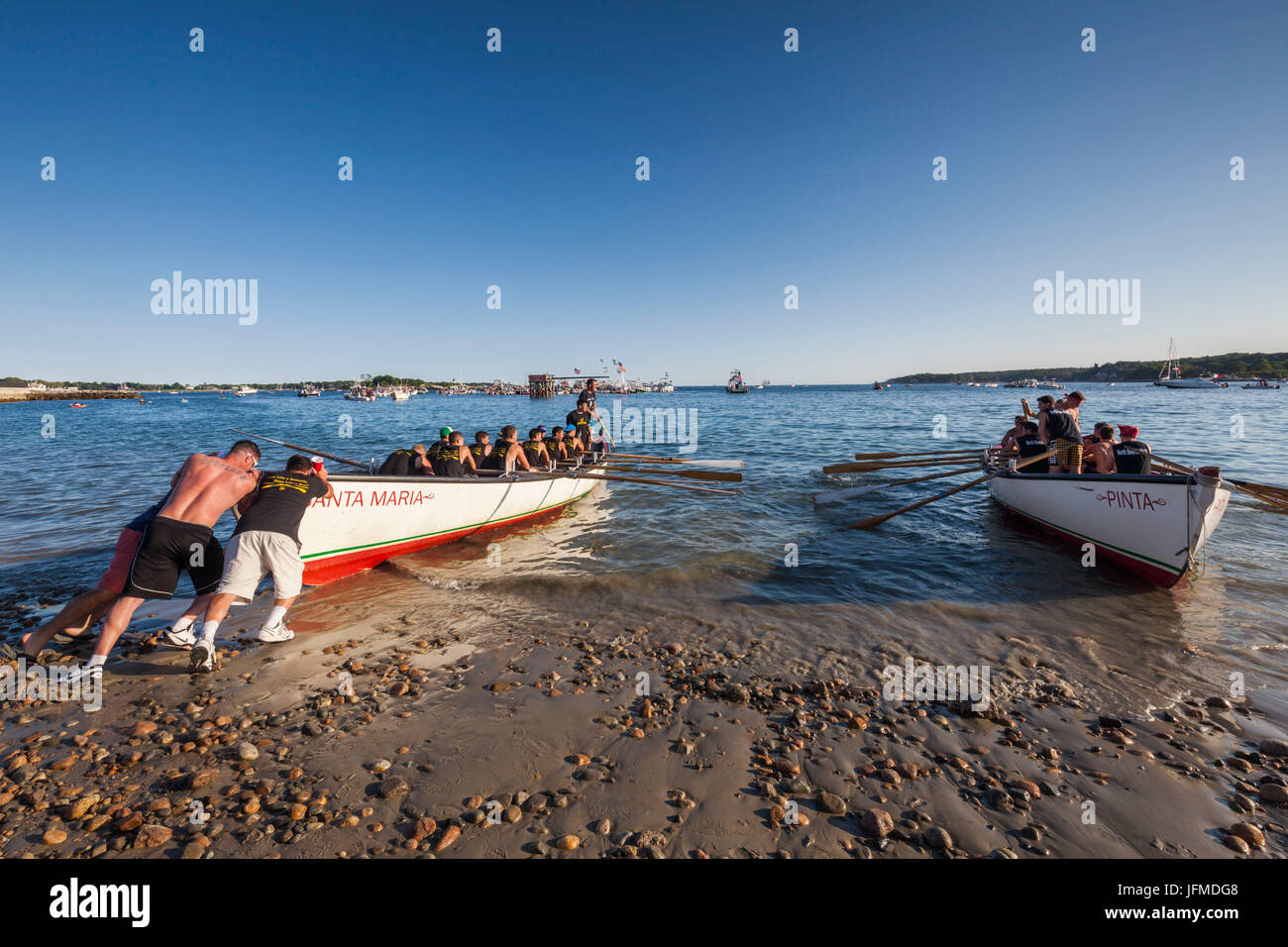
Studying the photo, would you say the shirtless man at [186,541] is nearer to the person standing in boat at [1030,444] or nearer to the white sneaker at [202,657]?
the white sneaker at [202,657]

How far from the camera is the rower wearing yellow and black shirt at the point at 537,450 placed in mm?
12180

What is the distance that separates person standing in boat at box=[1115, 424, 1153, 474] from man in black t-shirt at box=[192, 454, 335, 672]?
1286 cm

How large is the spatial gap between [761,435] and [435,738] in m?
29.9

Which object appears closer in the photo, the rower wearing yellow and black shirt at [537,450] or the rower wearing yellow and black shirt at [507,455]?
the rower wearing yellow and black shirt at [507,455]

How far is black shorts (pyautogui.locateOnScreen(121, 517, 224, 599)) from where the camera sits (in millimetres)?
4699

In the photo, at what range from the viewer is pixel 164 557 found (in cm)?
479

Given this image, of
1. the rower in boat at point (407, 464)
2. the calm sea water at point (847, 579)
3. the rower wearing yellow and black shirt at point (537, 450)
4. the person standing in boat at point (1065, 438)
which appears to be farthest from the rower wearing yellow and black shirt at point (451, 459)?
the person standing in boat at point (1065, 438)

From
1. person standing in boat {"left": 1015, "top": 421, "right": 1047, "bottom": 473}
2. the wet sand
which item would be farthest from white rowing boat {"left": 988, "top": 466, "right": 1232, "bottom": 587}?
the wet sand

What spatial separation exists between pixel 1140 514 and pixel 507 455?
38.1ft

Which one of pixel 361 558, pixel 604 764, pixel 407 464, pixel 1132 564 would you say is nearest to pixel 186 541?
pixel 361 558

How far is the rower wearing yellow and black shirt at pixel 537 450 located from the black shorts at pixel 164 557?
739 centimetres

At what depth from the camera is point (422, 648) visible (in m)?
5.54

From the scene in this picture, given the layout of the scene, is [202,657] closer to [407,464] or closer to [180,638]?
[180,638]
